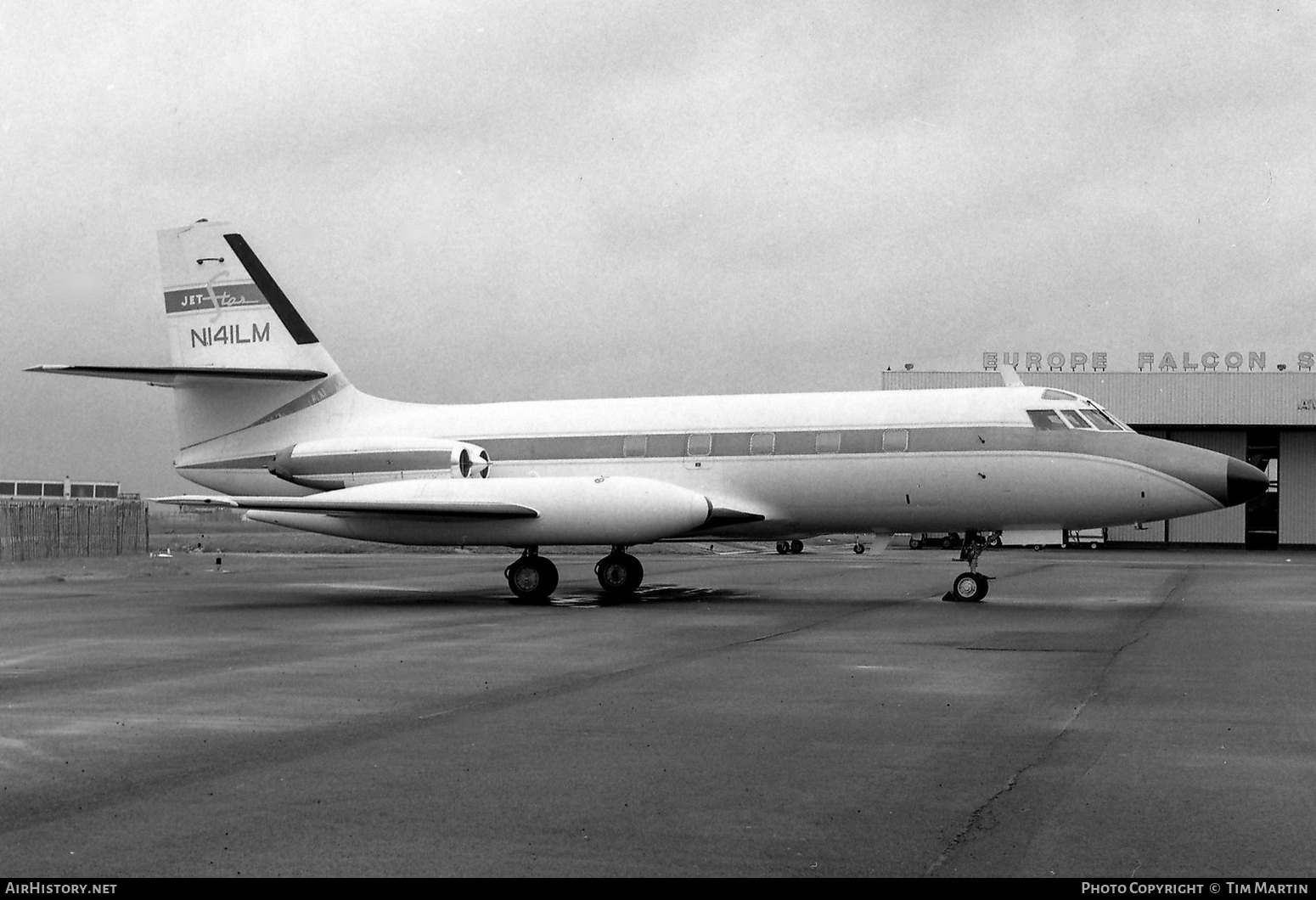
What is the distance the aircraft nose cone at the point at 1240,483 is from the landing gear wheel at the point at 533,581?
11.3m

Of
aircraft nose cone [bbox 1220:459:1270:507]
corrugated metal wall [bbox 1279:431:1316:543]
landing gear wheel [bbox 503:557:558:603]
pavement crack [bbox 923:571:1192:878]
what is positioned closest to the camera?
pavement crack [bbox 923:571:1192:878]

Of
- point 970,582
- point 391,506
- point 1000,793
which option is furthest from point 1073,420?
point 1000,793

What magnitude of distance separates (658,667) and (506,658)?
187cm

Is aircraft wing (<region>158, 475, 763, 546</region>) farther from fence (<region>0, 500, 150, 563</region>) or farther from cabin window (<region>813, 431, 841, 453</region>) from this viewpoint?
fence (<region>0, 500, 150, 563</region>)

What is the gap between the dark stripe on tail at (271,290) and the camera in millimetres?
26781

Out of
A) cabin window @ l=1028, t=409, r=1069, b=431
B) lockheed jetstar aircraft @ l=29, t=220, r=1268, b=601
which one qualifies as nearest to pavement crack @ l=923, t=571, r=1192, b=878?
lockheed jetstar aircraft @ l=29, t=220, r=1268, b=601

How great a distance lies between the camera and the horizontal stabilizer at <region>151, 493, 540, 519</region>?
22562 millimetres

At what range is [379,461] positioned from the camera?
2519 cm

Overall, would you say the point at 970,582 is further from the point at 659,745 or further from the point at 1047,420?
the point at 659,745

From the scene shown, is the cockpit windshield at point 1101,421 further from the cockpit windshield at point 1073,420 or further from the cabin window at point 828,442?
the cabin window at point 828,442

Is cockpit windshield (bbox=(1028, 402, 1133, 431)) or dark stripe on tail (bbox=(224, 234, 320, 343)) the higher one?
dark stripe on tail (bbox=(224, 234, 320, 343))

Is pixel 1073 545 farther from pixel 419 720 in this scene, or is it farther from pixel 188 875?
pixel 188 875

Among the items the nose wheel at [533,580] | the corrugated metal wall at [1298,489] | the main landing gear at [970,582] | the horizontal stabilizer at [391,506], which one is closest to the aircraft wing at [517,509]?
the horizontal stabilizer at [391,506]

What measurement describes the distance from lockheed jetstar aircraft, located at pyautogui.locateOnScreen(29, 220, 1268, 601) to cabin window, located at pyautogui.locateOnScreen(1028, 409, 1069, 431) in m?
0.03
